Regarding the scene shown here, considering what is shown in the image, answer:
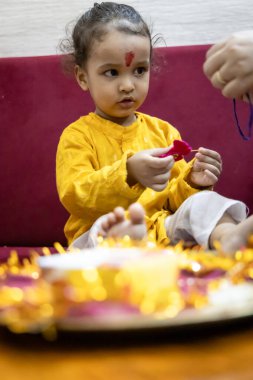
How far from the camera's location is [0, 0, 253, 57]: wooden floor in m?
1.69

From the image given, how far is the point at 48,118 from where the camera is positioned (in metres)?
1.54

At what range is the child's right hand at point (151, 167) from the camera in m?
1.04

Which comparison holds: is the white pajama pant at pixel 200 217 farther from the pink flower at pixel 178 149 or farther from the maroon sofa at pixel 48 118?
the maroon sofa at pixel 48 118

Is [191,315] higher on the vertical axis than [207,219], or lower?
higher

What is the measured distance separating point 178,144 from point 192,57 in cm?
50

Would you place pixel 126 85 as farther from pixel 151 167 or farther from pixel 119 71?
pixel 151 167

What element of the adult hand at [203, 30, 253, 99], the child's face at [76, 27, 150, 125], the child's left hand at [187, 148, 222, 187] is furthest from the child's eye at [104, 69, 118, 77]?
the adult hand at [203, 30, 253, 99]

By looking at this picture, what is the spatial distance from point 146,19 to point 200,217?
2.83 feet

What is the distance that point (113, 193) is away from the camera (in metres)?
1.11

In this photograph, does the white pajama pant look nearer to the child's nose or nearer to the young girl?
the young girl

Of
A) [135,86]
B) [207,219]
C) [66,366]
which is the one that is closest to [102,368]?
[66,366]

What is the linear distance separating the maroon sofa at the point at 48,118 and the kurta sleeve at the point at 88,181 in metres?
0.26

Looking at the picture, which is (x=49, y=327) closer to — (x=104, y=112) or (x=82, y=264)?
(x=82, y=264)

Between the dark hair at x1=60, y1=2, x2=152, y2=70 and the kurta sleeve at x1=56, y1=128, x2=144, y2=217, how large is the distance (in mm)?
194
